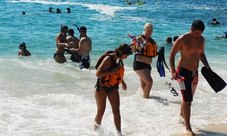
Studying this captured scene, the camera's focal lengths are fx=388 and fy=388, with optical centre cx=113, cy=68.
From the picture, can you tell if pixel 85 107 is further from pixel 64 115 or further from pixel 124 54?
pixel 124 54

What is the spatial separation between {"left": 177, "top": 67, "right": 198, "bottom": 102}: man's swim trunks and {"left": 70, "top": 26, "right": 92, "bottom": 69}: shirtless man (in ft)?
16.4

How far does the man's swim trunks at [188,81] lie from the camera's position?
19.7ft

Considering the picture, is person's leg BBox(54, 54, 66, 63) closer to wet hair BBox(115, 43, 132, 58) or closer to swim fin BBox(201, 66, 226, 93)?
swim fin BBox(201, 66, 226, 93)

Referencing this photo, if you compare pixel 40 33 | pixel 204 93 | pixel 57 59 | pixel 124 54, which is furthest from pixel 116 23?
pixel 124 54

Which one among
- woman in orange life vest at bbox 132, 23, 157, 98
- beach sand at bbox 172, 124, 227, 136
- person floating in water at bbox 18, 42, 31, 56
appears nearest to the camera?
beach sand at bbox 172, 124, 227, 136

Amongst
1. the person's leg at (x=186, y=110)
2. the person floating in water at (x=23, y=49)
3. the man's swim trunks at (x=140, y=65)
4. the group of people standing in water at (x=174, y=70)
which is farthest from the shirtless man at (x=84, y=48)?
the person's leg at (x=186, y=110)

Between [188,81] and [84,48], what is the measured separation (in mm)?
5425

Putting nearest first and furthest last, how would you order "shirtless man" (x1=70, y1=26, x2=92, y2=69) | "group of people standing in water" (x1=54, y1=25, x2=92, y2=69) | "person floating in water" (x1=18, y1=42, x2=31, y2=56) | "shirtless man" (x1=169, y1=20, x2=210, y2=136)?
1. "shirtless man" (x1=169, y1=20, x2=210, y2=136)
2. "shirtless man" (x1=70, y1=26, x2=92, y2=69)
3. "group of people standing in water" (x1=54, y1=25, x2=92, y2=69)
4. "person floating in water" (x1=18, y1=42, x2=31, y2=56)

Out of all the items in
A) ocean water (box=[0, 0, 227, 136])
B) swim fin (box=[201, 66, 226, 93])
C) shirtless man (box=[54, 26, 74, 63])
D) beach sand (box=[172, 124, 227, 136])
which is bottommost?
ocean water (box=[0, 0, 227, 136])

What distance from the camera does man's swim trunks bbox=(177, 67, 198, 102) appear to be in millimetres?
6012

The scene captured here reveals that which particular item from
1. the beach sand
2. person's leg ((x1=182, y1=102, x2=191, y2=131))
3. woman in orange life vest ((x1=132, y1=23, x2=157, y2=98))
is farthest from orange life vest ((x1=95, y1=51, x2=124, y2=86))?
woman in orange life vest ((x1=132, y1=23, x2=157, y2=98))

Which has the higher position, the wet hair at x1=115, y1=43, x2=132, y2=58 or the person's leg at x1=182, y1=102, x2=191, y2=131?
the wet hair at x1=115, y1=43, x2=132, y2=58

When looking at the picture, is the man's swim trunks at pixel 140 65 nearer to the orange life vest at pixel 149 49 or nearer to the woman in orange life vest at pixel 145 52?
the woman in orange life vest at pixel 145 52

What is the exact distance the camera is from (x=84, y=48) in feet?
36.2
